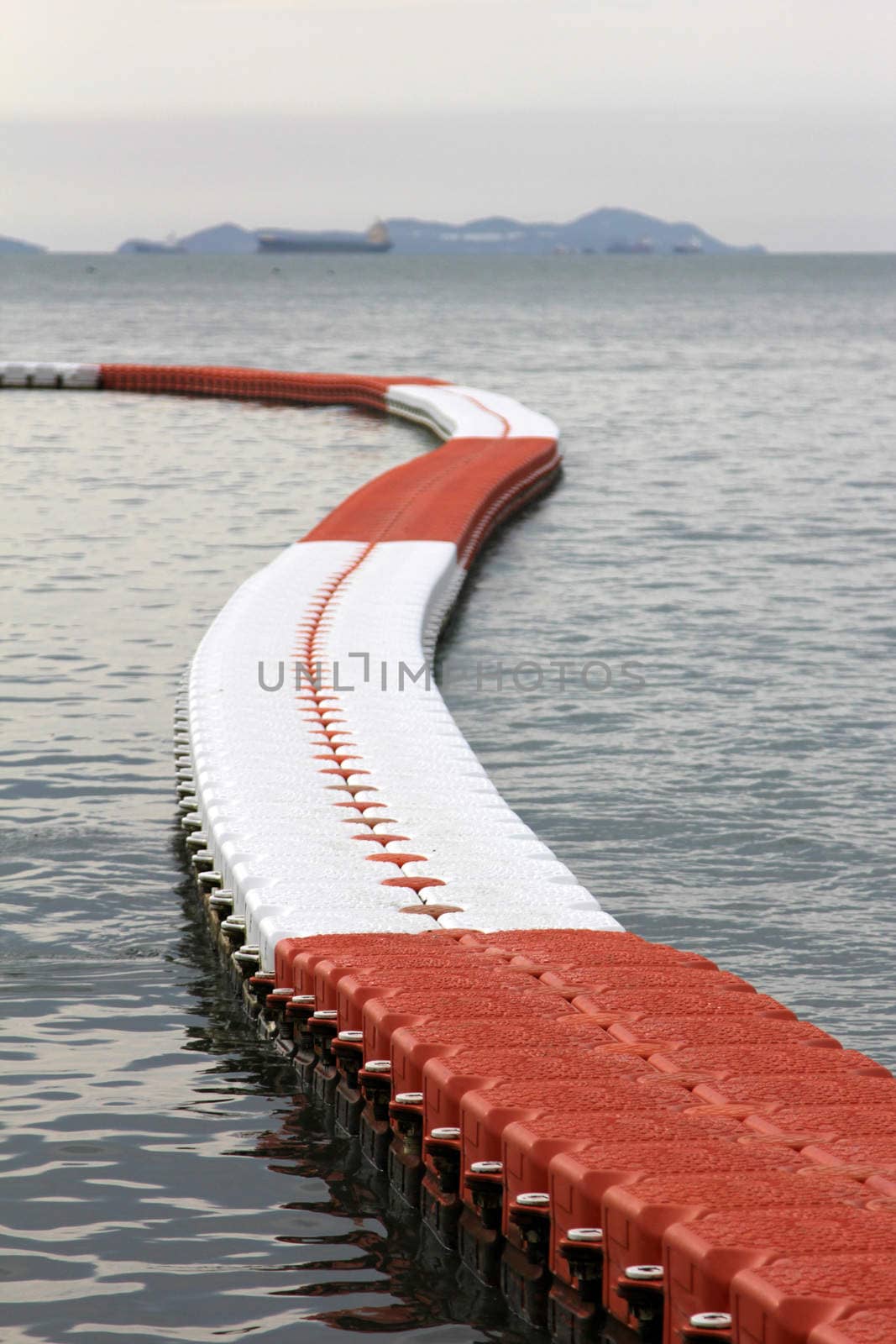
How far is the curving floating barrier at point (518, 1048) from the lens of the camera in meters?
6.13

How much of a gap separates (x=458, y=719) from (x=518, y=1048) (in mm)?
10101

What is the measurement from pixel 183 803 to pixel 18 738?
3.50 m

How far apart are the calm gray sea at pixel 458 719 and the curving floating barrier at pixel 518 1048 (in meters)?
0.51

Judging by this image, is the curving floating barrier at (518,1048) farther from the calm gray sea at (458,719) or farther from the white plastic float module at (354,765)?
the calm gray sea at (458,719)

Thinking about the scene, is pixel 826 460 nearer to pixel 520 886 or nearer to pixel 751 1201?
pixel 520 886

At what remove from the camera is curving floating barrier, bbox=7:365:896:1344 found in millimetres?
6129

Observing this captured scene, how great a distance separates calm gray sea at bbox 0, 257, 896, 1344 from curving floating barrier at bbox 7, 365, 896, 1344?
1.67ft

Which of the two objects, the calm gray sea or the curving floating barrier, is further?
the calm gray sea

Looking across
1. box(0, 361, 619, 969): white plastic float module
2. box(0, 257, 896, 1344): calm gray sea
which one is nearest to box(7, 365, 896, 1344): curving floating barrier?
box(0, 361, 619, 969): white plastic float module

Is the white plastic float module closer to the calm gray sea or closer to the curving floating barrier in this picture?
the curving floating barrier

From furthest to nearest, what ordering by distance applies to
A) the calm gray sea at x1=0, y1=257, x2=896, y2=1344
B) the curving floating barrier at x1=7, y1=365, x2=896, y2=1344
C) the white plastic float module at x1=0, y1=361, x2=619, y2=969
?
1. the white plastic float module at x1=0, y1=361, x2=619, y2=969
2. the calm gray sea at x1=0, y1=257, x2=896, y2=1344
3. the curving floating barrier at x1=7, y1=365, x2=896, y2=1344

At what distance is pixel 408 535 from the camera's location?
80.9ft

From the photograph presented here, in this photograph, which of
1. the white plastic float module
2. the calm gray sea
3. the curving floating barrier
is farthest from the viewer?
the white plastic float module

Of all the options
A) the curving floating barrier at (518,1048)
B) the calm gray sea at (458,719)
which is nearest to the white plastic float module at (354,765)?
the curving floating barrier at (518,1048)
